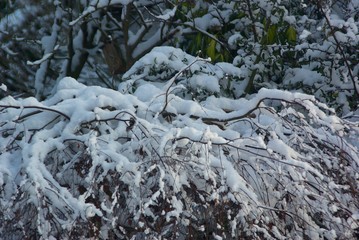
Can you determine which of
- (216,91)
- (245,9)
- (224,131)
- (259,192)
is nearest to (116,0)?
(245,9)

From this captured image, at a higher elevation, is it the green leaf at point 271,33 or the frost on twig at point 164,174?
the frost on twig at point 164,174

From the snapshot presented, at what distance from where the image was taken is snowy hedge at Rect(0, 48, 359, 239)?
9.09 feet

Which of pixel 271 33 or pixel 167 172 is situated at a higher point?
pixel 167 172

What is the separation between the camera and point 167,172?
2869 millimetres

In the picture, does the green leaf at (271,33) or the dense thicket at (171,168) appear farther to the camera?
the green leaf at (271,33)

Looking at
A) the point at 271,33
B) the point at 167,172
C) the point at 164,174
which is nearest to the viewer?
the point at 164,174

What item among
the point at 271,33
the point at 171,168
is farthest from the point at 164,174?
the point at 271,33

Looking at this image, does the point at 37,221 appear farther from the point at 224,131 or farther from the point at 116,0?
the point at 116,0

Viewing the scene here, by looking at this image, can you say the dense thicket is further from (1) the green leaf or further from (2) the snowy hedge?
(1) the green leaf

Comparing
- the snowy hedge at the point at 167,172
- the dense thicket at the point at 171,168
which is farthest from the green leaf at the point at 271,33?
the snowy hedge at the point at 167,172

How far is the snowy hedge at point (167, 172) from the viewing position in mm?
2771

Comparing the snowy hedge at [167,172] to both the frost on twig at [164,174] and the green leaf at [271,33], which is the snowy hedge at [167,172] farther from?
the green leaf at [271,33]

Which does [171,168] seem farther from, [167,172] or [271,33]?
[271,33]

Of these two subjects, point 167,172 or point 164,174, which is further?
point 167,172
